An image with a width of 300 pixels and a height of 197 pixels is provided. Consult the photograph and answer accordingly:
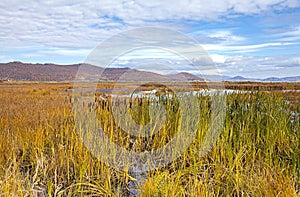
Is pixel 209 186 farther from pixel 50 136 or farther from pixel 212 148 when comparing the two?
pixel 50 136

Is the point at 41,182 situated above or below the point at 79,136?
below

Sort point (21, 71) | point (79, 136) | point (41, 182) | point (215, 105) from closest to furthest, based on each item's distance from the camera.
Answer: point (41, 182) → point (79, 136) → point (215, 105) → point (21, 71)

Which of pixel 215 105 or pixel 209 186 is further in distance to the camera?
pixel 215 105

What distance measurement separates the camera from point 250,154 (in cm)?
495

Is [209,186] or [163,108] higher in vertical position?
[163,108]

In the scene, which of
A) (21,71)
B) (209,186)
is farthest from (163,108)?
(21,71)

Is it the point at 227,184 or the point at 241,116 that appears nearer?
the point at 227,184

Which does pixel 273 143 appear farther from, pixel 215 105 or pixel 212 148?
pixel 215 105

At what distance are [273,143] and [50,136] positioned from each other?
163 inches

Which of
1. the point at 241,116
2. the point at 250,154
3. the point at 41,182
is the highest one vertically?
the point at 241,116

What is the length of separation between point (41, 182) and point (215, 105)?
3.85 metres

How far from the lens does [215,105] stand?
259 inches

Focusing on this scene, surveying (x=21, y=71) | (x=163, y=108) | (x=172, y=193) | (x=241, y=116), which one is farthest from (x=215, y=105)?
(x=21, y=71)

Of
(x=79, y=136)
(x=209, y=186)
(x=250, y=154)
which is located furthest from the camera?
(x=79, y=136)
